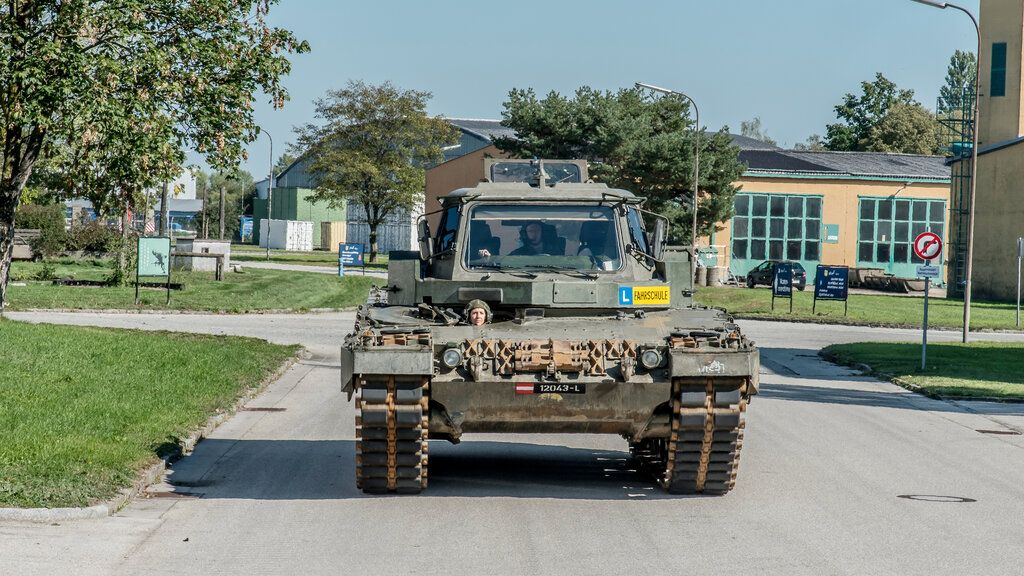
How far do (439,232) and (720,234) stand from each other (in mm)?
48998

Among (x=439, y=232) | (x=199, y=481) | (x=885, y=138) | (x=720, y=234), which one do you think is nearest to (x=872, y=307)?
(x=720, y=234)

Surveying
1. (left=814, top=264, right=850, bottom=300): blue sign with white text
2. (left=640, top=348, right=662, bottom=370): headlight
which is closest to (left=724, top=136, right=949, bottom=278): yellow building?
(left=814, top=264, right=850, bottom=300): blue sign with white text

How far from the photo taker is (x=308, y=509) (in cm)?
877

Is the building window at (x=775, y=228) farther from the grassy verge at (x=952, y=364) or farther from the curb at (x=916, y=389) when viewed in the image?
the curb at (x=916, y=389)

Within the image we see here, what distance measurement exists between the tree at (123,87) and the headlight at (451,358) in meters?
11.1

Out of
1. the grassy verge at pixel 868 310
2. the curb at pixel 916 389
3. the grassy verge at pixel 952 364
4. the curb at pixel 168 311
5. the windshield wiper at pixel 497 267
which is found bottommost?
the curb at pixel 916 389

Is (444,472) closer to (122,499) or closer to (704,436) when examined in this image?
(704,436)

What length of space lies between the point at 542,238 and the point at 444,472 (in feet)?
7.87

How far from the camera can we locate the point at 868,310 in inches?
1549

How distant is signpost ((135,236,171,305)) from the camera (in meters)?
29.9

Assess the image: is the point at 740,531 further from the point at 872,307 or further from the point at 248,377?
the point at 872,307

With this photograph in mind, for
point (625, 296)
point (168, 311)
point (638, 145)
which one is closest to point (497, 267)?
point (625, 296)

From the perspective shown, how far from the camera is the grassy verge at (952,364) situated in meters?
19.0

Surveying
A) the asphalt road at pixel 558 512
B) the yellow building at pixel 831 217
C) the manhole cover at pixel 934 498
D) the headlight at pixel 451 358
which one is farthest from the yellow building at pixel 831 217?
the headlight at pixel 451 358
